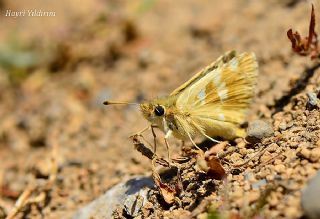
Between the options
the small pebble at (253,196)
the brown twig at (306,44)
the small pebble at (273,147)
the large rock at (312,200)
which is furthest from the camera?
the brown twig at (306,44)

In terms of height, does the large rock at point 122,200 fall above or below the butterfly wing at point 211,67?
below

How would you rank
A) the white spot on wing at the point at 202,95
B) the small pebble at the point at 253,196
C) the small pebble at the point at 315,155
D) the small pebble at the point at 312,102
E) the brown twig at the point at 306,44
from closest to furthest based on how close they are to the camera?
the small pebble at the point at 253,196 < the small pebble at the point at 315,155 < the small pebble at the point at 312,102 < the white spot on wing at the point at 202,95 < the brown twig at the point at 306,44

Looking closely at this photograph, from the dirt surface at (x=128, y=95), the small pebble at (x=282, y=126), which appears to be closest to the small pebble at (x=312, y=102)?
the dirt surface at (x=128, y=95)

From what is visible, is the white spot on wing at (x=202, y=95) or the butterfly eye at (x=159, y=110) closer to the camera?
the butterfly eye at (x=159, y=110)

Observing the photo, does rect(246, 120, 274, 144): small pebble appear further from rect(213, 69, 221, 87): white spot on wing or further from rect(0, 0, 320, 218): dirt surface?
rect(213, 69, 221, 87): white spot on wing

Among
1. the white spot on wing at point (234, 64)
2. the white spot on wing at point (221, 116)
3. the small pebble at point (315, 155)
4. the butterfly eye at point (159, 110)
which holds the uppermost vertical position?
the white spot on wing at point (234, 64)

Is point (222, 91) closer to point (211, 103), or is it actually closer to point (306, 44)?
point (211, 103)

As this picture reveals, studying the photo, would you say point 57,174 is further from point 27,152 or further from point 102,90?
point 102,90

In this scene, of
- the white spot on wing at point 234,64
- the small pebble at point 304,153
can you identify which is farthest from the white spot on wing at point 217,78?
A: the small pebble at point 304,153

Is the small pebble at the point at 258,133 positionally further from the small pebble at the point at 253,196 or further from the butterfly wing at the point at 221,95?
the small pebble at the point at 253,196
